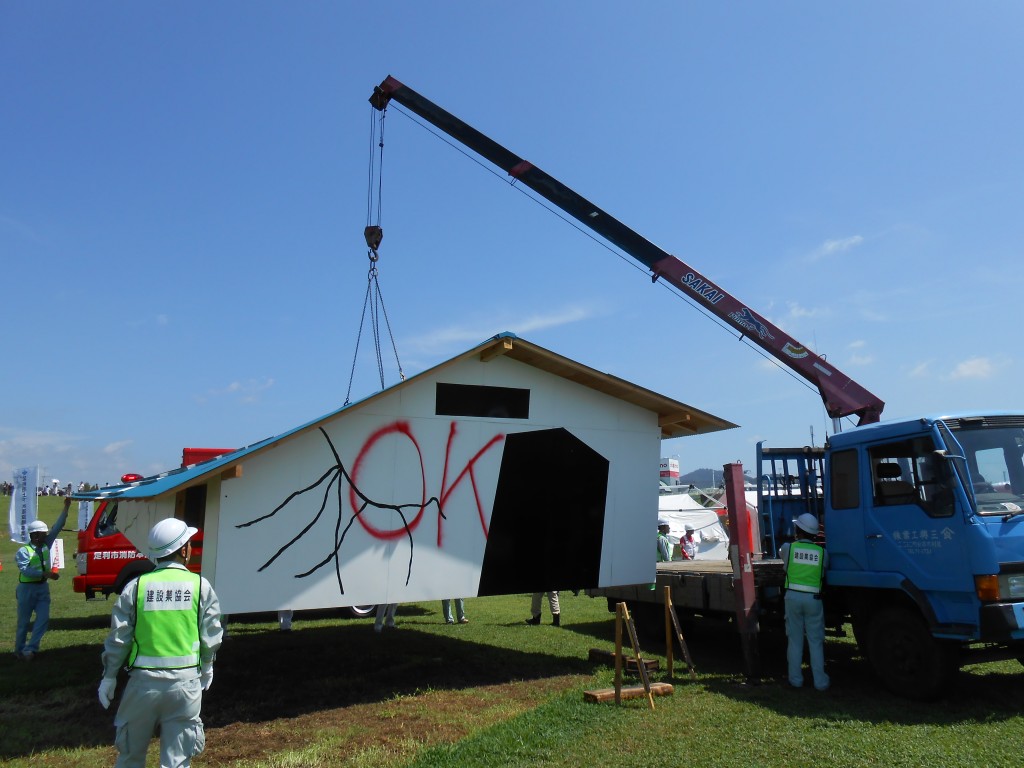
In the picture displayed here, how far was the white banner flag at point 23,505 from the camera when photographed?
1450 centimetres

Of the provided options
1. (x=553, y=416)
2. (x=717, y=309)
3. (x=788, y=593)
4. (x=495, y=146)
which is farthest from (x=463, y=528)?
(x=495, y=146)

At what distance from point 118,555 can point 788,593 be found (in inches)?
475

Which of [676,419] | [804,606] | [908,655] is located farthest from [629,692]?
[676,419]

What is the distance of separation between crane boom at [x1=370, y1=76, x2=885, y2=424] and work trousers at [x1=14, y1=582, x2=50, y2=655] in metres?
10.6

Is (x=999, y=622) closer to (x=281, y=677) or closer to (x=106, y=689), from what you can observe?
(x=106, y=689)

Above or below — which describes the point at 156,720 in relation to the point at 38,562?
below

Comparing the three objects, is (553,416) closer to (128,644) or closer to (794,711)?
(794,711)

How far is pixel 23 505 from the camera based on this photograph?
15172 mm

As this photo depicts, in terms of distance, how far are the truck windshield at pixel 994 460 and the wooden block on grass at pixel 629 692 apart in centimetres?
381

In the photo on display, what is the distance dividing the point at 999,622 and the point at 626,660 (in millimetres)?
4187

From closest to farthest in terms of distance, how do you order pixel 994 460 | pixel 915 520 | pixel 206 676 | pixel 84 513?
pixel 206 676
pixel 994 460
pixel 915 520
pixel 84 513

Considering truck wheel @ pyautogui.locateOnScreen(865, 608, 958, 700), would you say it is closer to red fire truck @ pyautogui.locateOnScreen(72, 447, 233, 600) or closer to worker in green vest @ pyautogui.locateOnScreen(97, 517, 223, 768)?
worker in green vest @ pyautogui.locateOnScreen(97, 517, 223, 768)

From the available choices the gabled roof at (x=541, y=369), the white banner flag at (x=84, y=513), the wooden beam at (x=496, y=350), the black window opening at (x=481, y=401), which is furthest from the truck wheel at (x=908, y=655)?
the white banner flag at (x=84, y=513)

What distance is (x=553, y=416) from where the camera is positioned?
1048 centimetres
